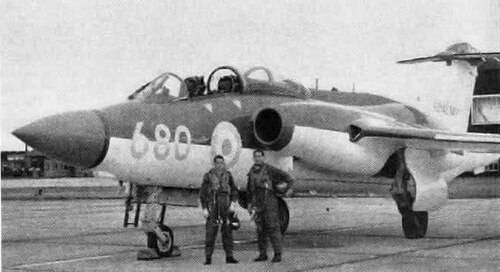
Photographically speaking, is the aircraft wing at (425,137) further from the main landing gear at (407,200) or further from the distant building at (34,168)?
the distant building at (34,168)

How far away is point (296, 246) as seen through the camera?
11.7m

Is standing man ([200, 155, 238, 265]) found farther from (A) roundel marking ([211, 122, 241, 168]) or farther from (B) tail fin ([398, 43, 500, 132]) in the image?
(B) tail fin ([398, 43, 500, 132])

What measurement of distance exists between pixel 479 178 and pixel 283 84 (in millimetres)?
32767

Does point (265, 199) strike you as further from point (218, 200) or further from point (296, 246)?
point (296, 246)

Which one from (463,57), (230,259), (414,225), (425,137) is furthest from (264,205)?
(463,57)

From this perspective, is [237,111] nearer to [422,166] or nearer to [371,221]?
[422,166]

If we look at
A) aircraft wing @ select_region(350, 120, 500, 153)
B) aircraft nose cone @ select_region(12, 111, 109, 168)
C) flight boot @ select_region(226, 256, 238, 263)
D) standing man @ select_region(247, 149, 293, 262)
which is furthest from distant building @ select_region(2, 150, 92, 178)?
flight boot @ select_region(226, 256, 238, 263)

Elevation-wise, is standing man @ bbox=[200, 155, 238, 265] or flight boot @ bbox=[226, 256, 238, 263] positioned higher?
standing man @ bbox=[200, 155, 238, 265]

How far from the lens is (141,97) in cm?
1084

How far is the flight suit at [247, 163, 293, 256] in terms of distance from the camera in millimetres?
9516

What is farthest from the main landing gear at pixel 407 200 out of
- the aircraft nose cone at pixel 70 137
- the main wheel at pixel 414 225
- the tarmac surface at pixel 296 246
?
the aircraft nose cone at pixel 70 137

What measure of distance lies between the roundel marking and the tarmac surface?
2.62ft

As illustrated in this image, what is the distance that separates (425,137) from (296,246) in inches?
101

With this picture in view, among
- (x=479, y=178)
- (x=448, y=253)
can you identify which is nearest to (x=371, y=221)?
(x=448, y=253)
